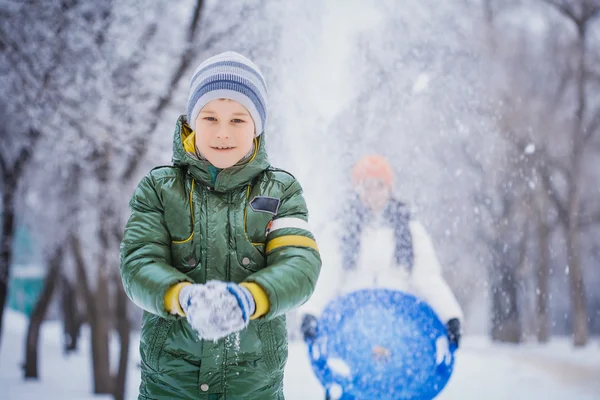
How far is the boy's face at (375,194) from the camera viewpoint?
311cm

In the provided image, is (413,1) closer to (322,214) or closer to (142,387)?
(322,214)

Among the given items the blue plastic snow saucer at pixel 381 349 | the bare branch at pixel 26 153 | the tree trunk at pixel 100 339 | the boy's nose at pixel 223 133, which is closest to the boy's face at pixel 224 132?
the boy's nose at pixel 223 133

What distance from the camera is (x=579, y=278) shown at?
8391 mm

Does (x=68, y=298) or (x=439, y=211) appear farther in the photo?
(x=68, y=298)

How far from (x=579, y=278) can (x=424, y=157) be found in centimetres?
568

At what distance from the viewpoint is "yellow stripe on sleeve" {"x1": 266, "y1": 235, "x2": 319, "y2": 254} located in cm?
134

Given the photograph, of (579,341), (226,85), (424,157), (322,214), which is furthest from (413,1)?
(579,341)

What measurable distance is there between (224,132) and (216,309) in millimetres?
530

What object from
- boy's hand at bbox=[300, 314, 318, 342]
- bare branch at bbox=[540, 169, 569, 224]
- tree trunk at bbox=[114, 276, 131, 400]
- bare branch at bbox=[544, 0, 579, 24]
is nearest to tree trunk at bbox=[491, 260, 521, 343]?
bare branch at bbox=[540, 169, 569, 224]

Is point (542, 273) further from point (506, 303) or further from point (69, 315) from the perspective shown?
point (69, 315)

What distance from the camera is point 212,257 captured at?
1.36 m

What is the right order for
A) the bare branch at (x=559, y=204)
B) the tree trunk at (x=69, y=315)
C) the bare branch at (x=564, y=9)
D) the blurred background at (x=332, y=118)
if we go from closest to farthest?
the blurred background at (x=332, y=118), the bare branch at (x=564, y=9), the bare branch at (x=559, y=204), the tree trunk at (x=69, y=315)

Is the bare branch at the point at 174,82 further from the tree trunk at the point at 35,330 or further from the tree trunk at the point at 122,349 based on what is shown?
the tree trunk at the point at 35,330

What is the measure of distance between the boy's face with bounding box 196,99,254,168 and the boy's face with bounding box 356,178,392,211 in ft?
5.76
